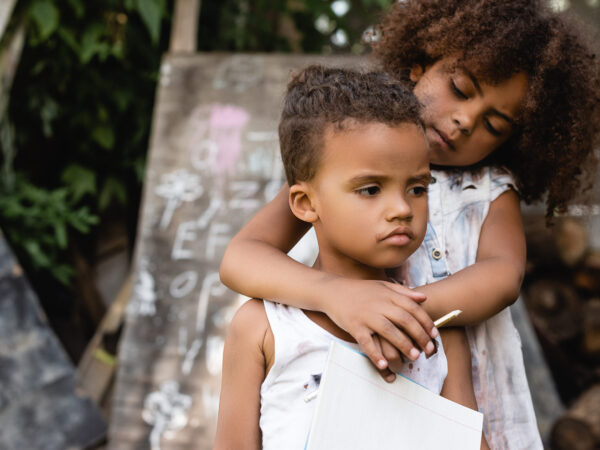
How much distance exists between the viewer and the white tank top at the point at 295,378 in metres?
0.94

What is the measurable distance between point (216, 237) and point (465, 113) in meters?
1.90

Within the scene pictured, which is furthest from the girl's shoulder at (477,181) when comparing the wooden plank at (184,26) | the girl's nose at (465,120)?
the wooden plank at (184,26)

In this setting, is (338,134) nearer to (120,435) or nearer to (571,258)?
(120,435)

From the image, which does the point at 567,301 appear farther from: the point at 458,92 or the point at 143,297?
the point at 458,92

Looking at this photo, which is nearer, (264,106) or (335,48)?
(264,106)

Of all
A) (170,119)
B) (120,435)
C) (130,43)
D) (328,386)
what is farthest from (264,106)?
(328,386)

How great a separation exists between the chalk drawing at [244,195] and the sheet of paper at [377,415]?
84.4 inches

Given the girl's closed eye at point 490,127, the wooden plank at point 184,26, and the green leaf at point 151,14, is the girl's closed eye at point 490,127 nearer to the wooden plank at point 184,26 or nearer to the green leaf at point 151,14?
the green leaf at point 151,14

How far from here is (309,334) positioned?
0.96 m

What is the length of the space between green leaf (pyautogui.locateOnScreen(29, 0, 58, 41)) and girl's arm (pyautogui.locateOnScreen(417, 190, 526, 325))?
2764 millimetres

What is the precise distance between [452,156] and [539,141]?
0.69 feet

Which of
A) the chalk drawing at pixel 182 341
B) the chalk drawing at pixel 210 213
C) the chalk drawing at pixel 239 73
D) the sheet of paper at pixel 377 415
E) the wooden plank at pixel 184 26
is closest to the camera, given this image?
the sheet of paper at pixel 377 415

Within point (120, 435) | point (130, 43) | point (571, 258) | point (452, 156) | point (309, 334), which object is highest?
point (452, 156)

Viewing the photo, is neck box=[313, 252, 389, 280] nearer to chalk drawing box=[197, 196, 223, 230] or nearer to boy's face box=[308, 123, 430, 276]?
boy's face box=[308, 123, 430, 276]
